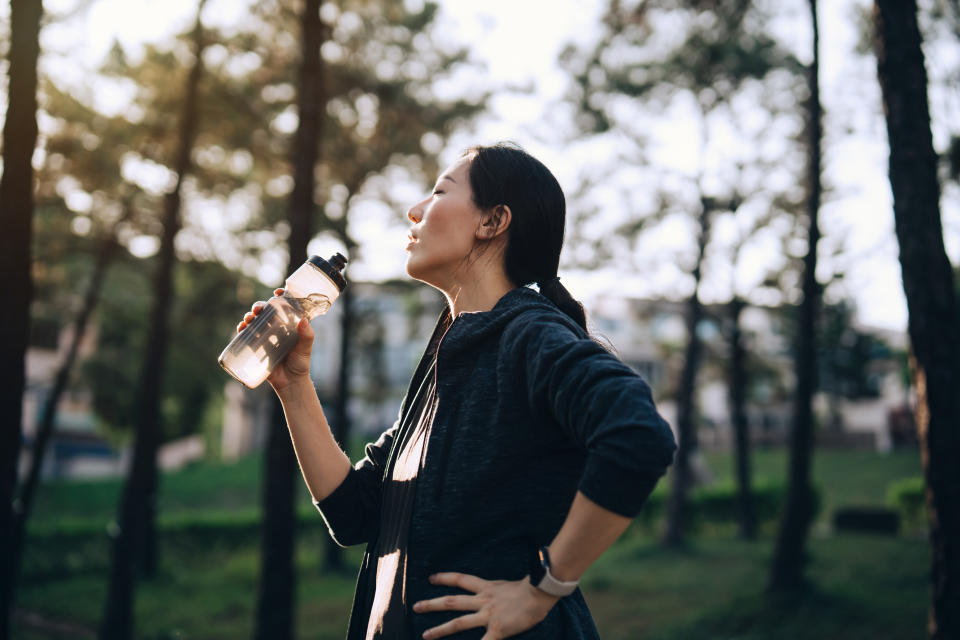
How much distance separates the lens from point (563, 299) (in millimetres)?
2041

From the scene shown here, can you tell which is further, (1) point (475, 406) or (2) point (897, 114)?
(2) point (897, 114)

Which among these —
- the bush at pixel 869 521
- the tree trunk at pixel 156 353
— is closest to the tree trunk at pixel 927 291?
the tree trunk at pixel 156 353

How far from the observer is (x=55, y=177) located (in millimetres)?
14273

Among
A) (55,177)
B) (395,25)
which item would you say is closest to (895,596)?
(395,25)

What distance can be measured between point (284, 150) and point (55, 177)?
13.6ft

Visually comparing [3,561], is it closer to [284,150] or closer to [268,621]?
[268,621]

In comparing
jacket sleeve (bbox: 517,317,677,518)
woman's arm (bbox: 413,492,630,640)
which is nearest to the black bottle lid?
jacket sleeve (bbox: 517,317,677,518)

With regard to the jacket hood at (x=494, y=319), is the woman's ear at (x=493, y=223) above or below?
above

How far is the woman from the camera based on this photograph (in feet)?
5.09

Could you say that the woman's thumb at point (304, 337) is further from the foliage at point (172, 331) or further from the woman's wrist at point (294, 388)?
the foliage at point (172, 331)

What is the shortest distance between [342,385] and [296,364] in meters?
15.8

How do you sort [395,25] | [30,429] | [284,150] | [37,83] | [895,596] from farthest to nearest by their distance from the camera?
[30,429], [395,25], [284,150], [895,596], [37,83]

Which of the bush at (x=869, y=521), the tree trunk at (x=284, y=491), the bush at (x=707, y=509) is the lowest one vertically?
the bush at (x=707, y=509)

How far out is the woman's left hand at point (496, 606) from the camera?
5.37 ft
